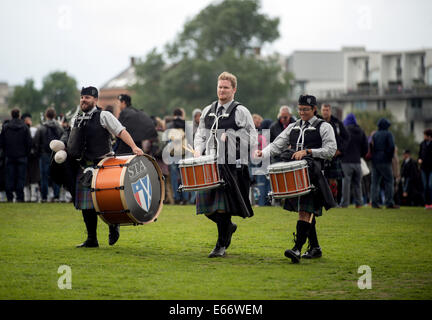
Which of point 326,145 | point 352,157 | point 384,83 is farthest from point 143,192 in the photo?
point 384,83

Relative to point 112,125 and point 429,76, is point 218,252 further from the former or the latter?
point 429,76

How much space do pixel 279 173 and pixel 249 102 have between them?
6555cm

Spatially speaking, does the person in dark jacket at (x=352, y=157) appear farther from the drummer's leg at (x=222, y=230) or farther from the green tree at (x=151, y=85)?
the green tree at (x=151, y=85)

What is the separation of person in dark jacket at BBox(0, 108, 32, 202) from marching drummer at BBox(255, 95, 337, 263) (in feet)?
39.4

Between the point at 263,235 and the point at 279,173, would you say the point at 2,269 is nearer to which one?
the point at 279,173

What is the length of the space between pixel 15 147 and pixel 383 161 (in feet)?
31.4

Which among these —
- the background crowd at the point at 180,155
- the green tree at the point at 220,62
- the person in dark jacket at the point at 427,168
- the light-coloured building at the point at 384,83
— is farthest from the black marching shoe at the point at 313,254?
the light-coloured building at the point at 384,83

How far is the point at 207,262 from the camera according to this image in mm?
10172

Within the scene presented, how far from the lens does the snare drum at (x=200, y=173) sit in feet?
33.9

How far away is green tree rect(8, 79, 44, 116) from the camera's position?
114 metres

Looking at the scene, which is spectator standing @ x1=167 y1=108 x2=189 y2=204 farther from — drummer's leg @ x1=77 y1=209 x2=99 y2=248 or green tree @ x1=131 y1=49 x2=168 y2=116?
green tree @ x1=131 y1=49 x2=168 y2=116

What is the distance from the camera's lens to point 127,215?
10.8 meters

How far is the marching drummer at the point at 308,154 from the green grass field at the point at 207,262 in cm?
42
